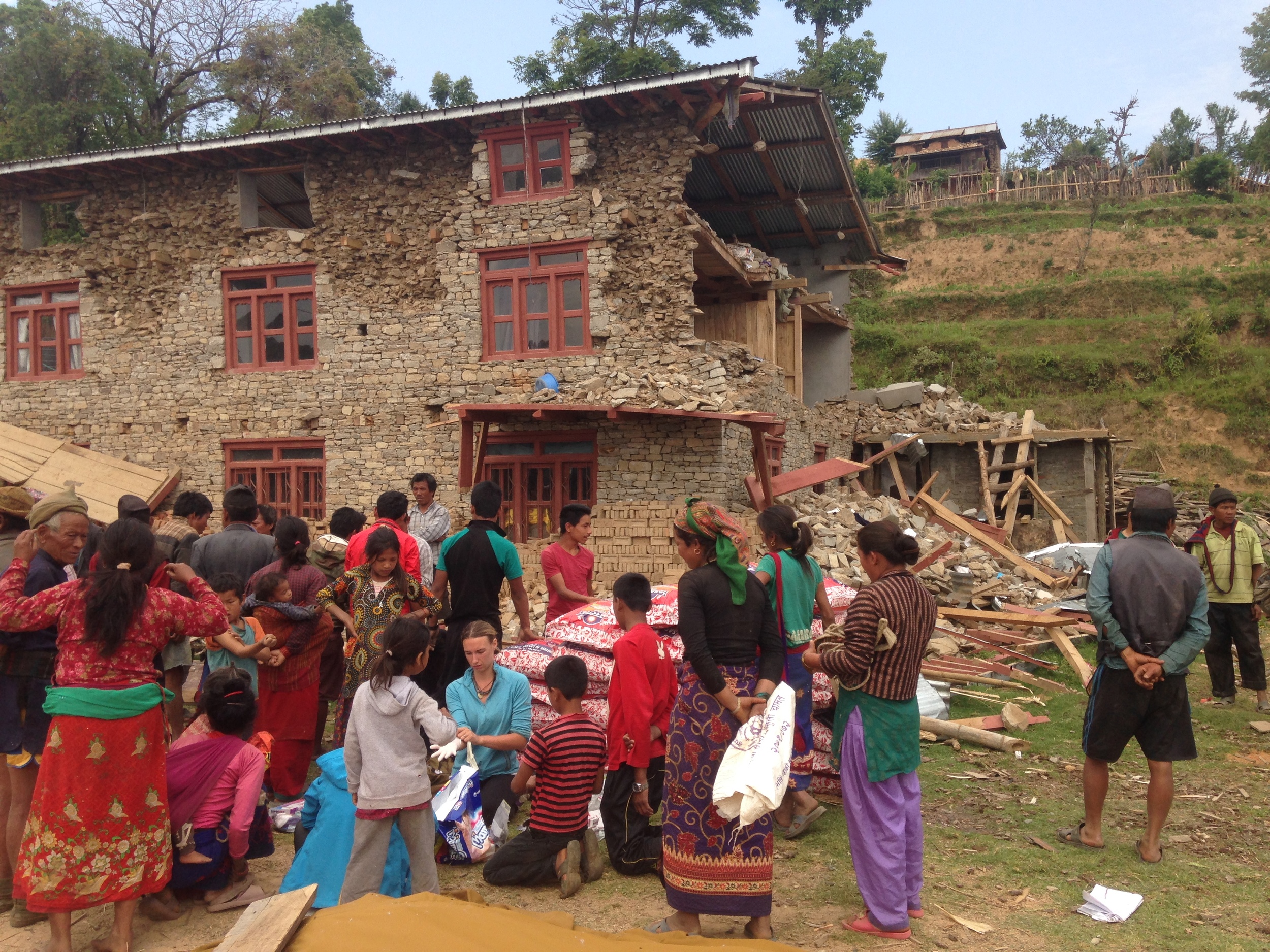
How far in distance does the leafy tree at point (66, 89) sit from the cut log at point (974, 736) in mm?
27368

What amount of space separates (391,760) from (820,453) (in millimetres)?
15569

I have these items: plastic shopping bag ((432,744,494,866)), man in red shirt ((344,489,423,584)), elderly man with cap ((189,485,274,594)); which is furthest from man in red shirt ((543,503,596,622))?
elderly man with cap ((189,485,274,594))

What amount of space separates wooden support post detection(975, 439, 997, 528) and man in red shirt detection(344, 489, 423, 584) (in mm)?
14096

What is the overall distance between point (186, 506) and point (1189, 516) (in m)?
23.2

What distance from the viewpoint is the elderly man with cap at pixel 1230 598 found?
24.9ft

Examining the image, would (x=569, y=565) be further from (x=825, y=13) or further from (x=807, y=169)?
(x=825, y=13)

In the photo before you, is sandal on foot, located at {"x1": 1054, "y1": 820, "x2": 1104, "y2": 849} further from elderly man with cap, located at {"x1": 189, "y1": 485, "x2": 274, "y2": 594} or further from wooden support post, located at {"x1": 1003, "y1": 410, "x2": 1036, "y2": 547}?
wooden support post, located at {"x1": 1003, "y1": 410, "x2": 1036, "y2": 547}

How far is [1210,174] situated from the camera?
131 feet

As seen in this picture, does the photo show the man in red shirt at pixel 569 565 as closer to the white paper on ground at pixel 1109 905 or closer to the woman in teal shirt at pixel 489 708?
the woman in teal shirt at pixel 489 708

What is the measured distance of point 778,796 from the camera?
3385 mm

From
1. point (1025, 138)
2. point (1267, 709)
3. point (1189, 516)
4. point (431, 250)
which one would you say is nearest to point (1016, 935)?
point (1267, 709)

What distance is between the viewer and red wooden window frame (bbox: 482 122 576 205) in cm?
1372

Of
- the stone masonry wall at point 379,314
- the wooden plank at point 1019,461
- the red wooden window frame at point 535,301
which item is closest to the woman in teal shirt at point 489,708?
the stone masonry wall at point 379,314

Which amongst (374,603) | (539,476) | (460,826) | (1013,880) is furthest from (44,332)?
(1013,880)
